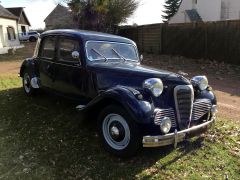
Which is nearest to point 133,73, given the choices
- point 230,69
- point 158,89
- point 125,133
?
point 158,89

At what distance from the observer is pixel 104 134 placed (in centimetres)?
→ 495

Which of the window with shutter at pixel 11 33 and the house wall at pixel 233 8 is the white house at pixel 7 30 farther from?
the house wall at pixel 233 8

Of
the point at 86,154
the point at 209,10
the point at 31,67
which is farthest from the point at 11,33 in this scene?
the point at 86,154

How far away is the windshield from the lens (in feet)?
19.4

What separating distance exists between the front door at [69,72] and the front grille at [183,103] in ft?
5.94

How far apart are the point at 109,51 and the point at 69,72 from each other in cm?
88

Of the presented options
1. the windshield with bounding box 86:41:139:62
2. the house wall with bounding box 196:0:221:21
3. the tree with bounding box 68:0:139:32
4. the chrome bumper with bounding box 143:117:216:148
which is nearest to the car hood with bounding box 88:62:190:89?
the windshield with bounding box 86:41:139:62

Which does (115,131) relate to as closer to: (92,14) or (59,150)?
(59,150)

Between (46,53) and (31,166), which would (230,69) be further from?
(31,166)

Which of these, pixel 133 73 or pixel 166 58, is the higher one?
pixel 133 73

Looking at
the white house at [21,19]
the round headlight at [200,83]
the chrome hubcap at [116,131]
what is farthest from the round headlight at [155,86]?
the white house at [21,19]

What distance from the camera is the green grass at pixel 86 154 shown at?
181 inches

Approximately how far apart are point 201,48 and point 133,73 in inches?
491

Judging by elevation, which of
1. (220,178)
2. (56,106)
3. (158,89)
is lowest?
(220,178)
